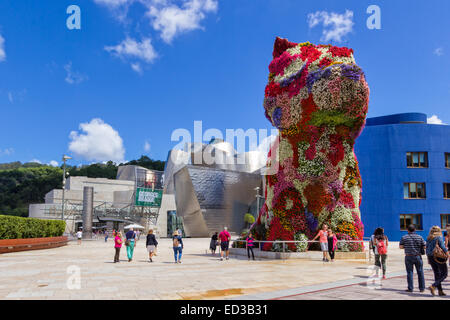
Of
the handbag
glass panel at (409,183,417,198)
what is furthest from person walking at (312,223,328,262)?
glass panel at (409,183,417,198)

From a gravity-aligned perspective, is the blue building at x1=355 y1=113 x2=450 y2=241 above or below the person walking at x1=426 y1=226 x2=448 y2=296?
above

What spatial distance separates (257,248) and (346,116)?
745 centimetres

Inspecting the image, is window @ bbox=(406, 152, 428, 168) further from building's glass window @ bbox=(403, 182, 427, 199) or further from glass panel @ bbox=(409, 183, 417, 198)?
glass panel @ bbox=(409, 183, 417, 198)

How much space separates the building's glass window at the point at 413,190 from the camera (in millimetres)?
35375

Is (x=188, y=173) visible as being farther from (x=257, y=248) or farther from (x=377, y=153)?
(x=257, y=248)

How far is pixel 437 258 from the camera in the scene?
26.2ft

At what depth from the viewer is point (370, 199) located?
36.2 m

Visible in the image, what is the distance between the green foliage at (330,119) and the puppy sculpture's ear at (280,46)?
14.3ft

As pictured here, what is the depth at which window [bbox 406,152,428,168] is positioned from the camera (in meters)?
35.5

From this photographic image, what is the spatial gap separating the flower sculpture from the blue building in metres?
20.2

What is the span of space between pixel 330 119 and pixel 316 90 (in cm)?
144

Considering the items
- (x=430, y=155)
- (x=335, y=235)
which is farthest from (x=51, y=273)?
(x=430, y=155)

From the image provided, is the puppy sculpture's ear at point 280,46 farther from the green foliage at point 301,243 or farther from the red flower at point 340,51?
the green foliage at point 301,243

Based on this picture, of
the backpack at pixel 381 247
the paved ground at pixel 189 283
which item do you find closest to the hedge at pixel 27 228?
the paved ground at pixel 189 283
